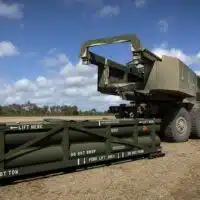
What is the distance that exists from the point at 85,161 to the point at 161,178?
156cm

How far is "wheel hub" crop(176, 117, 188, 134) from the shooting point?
11.7 m

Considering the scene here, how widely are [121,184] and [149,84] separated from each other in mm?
5102

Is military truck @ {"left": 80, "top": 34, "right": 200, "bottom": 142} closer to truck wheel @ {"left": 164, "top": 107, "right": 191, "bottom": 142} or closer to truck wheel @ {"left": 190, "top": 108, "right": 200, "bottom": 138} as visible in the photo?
truck wheel @ {"left": 164, "top": 107, "right": 191, "bottom": 142}

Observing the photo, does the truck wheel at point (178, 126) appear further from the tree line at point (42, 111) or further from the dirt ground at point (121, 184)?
the tree line at point (42, 111)

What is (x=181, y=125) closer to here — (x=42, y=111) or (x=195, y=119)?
(x=195, y=119)

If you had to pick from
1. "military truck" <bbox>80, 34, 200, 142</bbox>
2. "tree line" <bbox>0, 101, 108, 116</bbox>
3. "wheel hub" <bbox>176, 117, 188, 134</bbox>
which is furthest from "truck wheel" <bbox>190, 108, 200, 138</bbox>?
"tree line" <bbox>0, 101, 108, 116</bbox>

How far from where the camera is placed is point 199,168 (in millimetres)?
7520

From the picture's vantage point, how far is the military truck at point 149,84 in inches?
383

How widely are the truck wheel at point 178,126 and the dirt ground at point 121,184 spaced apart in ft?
11.2

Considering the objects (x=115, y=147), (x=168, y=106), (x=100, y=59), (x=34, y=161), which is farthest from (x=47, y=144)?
(x=168, y=106)

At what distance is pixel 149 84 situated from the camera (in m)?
10.7

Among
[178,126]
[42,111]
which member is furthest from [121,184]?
[42,111]

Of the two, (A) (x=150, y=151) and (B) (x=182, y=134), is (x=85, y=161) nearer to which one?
(A) (x=150, y=151)

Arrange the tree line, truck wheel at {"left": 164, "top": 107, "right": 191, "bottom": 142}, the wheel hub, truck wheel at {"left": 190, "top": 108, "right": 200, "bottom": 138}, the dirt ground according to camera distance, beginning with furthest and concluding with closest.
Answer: the tree line, truck wheel at {"left": 190, "top": 108, "right": 200, "bottom": 138}, the wheel hub, truck wheel at {"left": 164, "top": 107, "right": 191, "bottom": 142}, the dirt ground
